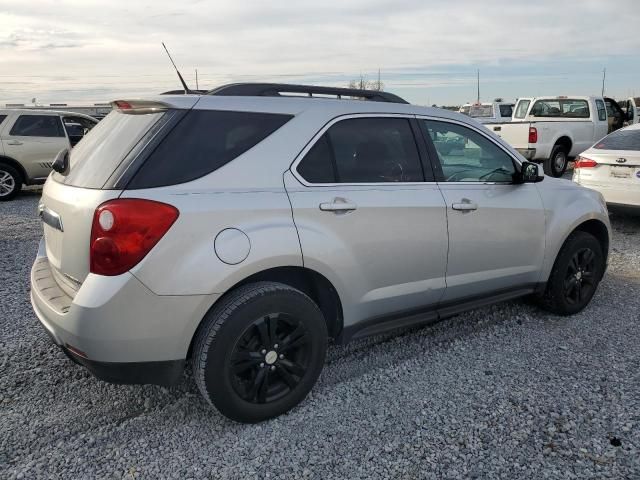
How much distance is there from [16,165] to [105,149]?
9.35 metres

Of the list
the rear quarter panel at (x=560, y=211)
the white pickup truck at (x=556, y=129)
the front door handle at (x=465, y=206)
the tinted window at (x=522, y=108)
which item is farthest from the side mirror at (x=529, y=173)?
the tinted window at (x=522, y=108)

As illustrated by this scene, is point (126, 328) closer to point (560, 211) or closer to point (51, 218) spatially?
point (51, 218)

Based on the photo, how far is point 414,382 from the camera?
11.3 ft

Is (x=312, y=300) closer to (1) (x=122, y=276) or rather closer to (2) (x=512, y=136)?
(1) (x=122, y=276)

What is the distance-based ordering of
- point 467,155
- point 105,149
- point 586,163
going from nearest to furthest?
point 105,149 → point 467,155 → point 586,163

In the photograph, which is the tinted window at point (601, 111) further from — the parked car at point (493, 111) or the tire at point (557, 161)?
the parked car at point (493, 111)

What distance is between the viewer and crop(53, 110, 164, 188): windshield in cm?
275

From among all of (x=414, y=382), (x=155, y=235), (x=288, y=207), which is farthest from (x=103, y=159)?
(x=414, y=382)

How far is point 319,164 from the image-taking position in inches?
122

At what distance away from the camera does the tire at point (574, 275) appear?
14.4 ft

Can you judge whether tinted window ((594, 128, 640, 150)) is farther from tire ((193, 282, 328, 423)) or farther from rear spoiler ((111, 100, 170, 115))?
rear spoiler ((111, 100, 170, 115))

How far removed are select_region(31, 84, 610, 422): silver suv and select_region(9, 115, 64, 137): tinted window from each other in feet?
29.9

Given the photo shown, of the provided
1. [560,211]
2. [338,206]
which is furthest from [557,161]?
[338,206]

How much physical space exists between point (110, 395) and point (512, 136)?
1193 centimetres
